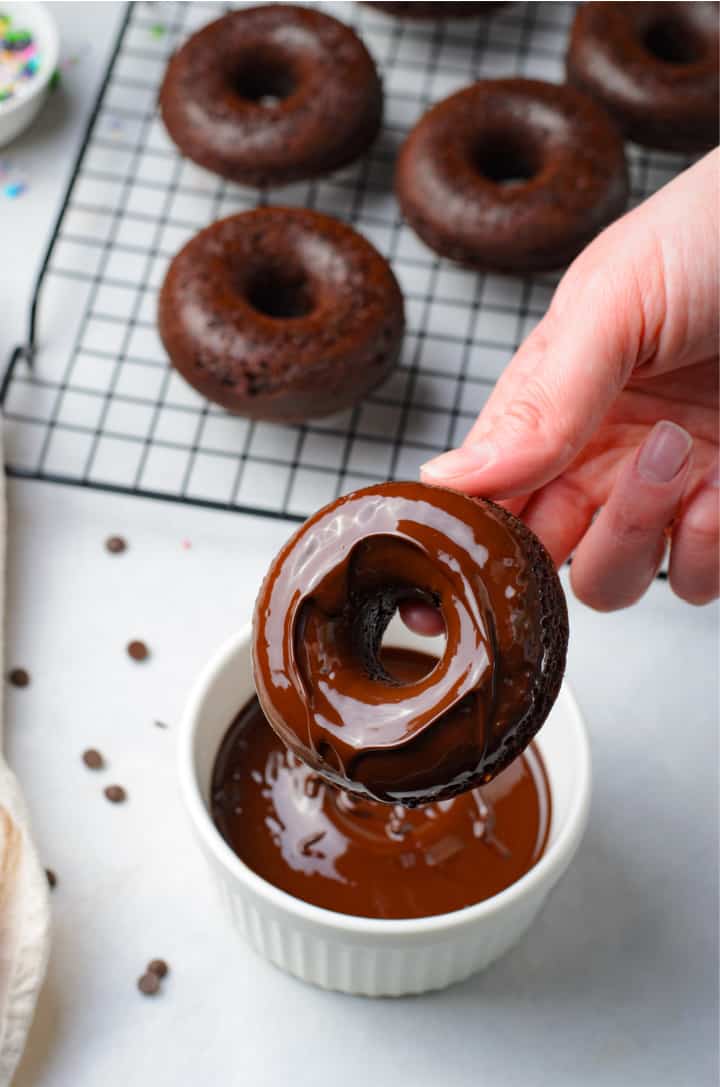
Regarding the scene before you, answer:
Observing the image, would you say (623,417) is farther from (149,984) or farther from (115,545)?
(149,984)

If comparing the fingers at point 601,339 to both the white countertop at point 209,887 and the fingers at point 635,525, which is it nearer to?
the fingers at point 635,525

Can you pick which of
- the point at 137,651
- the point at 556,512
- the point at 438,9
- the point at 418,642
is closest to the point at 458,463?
the point at 418,642

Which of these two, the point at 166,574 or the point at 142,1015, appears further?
the point at 166,574

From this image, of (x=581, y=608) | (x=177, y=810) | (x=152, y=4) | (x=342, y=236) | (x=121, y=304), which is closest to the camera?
(x=177, y=810)

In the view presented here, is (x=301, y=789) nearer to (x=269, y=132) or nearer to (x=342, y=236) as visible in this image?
Answer: (x=342, y=236)

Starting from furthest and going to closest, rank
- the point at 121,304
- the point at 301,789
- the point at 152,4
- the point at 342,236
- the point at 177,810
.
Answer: the point at 152,4, the point at 121,304, the point at 342,236, the point at 177,810, the point at 301,789

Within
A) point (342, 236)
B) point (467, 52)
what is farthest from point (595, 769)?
point (467, 52)

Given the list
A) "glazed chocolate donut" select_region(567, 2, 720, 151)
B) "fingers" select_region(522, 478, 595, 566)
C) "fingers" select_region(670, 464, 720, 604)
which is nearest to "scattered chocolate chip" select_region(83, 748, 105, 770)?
"fingers" select_region(522, 478, 595, 566)
